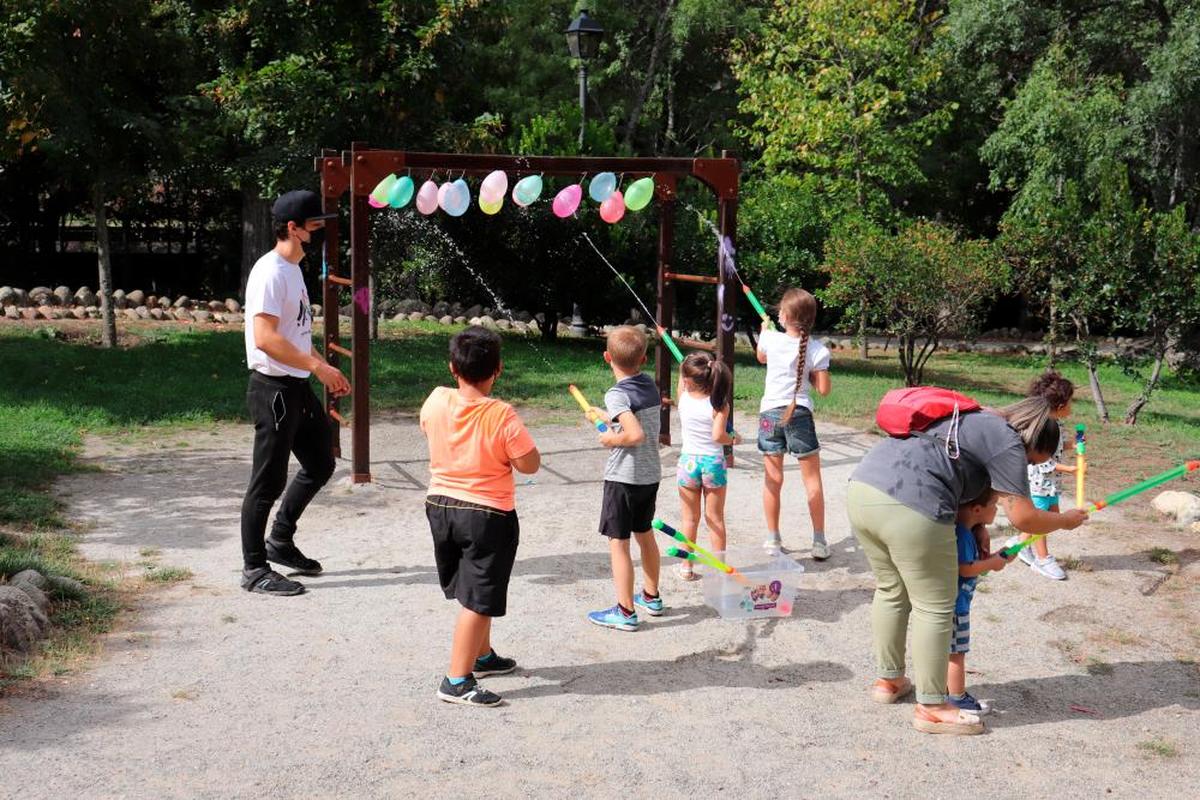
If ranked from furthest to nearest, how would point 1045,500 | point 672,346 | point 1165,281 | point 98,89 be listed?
1. point 98,89
2. point 1165,281
3. point 672,346
4. point 1045,500

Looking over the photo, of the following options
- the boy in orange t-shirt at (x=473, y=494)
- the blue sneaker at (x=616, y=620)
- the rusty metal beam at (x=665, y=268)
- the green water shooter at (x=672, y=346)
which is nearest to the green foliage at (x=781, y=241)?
the rusty metal beam at (x=665, y=268)

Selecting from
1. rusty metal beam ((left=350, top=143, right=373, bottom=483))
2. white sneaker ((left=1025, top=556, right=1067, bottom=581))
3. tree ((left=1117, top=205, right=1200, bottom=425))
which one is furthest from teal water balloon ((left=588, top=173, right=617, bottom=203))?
tree ((left=1117, top=205, right=1200, bottom=425))

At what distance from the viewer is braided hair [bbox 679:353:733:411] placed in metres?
5.09

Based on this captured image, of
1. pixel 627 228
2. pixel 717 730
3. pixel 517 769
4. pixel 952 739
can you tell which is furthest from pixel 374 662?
pixel 627 228

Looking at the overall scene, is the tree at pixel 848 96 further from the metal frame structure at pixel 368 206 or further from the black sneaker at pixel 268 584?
the black sneaker at pixel 268 584

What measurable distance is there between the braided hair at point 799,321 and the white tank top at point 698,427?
0.72 meters

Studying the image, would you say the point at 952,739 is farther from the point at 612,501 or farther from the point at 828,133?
the point at 828,133

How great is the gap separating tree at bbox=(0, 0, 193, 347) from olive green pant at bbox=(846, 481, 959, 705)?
946cm

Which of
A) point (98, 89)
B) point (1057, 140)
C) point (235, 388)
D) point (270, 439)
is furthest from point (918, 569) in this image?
point (1057, 140)

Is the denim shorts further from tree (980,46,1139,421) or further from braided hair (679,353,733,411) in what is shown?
tree (980,46,1139,421)

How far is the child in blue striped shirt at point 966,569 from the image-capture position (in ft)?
13.1

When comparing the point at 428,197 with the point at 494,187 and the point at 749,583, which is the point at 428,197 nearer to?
the point at 494,187

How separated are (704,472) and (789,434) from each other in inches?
29.5

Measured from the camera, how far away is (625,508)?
15.6 feet
